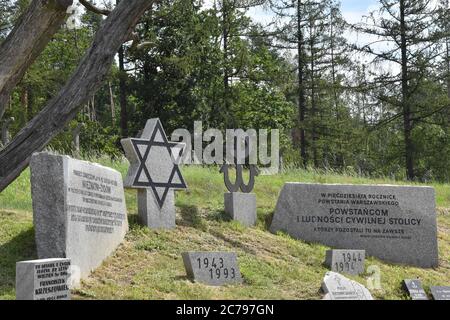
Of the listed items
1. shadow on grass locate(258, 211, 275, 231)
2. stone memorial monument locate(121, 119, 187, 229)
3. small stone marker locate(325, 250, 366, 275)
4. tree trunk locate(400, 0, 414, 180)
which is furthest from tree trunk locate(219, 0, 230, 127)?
small stone marker locate(325, 250, 366, 275)

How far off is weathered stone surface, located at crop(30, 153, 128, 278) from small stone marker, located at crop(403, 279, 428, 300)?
4.26 m

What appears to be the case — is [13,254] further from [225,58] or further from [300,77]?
[300,77]

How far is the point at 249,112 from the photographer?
1315 inches

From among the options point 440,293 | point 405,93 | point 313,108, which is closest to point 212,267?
point 440,293

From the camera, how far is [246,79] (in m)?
32.3

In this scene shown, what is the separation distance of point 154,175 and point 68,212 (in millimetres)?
3299

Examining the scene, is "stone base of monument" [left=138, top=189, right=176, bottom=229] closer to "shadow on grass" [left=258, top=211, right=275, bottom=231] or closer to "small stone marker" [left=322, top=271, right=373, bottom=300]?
"shadow on grass" [left=258, top=211, right=275, bottom=231]

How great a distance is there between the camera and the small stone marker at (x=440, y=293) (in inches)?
424

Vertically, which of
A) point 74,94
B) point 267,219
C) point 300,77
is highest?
point 300,77

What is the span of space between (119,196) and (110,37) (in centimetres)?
236

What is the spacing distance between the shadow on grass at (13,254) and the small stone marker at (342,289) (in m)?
3.74

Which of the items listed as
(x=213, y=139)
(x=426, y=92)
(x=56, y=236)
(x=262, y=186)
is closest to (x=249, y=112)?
(x=213, y=139)

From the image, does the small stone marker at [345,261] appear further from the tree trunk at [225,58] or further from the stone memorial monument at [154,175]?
the tree trunk at [225,58]

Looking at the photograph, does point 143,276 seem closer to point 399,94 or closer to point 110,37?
point 110,37
